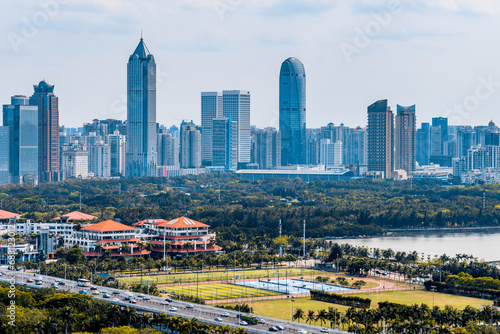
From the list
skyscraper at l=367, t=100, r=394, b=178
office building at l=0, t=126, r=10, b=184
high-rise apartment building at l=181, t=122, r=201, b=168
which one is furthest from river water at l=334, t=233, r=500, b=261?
high-rise apartment building at l=181, t=122, r=201, b=168

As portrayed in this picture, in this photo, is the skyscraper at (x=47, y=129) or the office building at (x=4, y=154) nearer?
the office building at (x=4, y=154)

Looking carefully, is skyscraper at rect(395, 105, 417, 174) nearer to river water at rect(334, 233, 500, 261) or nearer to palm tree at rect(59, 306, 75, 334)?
river water at rect(334, 233, 500, 261)

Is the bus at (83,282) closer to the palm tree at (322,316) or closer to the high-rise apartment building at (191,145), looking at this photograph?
the palm tree at (322,316)

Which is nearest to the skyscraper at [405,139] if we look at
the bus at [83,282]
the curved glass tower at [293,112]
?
the curved glass tower at [293,112]

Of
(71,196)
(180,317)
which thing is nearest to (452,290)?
(180,317)

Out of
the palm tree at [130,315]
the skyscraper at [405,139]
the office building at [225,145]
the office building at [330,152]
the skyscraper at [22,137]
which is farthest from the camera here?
the office building at [330,152]
